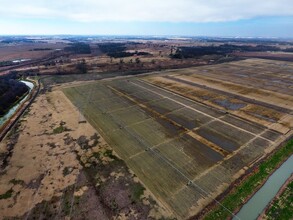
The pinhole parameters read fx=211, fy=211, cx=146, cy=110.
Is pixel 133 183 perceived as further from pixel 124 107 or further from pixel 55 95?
pixel 55 95

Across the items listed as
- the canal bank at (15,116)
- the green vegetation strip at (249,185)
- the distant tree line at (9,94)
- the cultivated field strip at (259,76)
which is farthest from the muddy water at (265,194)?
the distant tree line at (9,94)

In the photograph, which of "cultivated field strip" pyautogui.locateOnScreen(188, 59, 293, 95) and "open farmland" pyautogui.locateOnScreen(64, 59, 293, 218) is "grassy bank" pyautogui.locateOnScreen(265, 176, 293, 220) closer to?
"open farmland" pyautogui.locateOnScreen(64, 59, 293, 218)

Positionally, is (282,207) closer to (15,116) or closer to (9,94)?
(15,116)

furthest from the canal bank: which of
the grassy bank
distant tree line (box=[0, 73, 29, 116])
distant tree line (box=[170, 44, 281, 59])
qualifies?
distant tree line (box=[170, 44, 281, 59])

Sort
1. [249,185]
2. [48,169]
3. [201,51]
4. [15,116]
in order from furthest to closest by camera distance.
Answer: [201,51] < [15,116] < [48,169] < [249,185]

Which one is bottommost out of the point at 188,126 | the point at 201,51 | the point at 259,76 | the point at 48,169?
the point at 201,51

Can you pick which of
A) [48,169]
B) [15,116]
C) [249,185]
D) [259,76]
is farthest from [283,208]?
[259,76]
